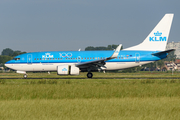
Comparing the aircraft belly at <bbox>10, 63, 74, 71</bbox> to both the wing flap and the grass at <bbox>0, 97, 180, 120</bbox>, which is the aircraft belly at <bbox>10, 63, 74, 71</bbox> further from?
the grass at <bbox>0, 97, 180, 120</bbox>

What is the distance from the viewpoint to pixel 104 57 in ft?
123

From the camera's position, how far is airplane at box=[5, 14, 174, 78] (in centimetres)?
3728

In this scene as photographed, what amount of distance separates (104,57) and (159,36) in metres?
8.73

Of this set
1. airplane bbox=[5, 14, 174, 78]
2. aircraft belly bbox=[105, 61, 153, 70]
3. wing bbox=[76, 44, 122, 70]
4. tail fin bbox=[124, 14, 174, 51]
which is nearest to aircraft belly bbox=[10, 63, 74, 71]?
airplane bbox=[5, 14, 174, 78]

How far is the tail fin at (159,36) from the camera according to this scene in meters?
39.2

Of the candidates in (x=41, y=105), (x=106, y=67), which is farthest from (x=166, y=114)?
(x=106, y=67)

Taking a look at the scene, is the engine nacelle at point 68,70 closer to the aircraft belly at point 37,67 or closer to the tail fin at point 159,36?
the aircraft belly at point 37,67

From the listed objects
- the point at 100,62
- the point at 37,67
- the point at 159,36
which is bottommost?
the point at 37,67

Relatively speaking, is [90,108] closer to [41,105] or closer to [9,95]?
[41,105]

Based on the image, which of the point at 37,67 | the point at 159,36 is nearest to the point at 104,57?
the point at 159,36

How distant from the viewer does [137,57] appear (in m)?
37.5

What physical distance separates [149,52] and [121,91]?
21.0 meters

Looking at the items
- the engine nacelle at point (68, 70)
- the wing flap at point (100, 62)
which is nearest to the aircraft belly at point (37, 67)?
the engine nacelle at point (68, 70)

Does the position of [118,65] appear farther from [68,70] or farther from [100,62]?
[68,70]
